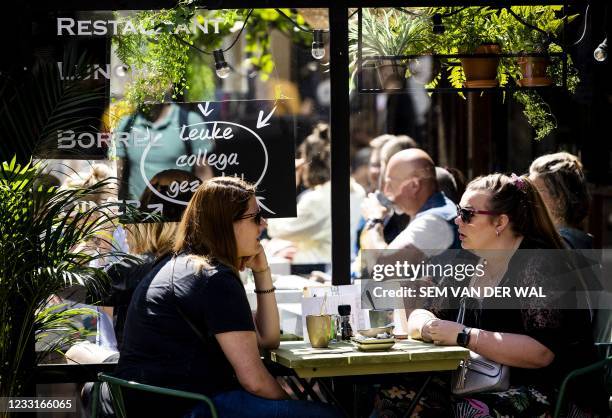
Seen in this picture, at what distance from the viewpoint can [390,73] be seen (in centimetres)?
468

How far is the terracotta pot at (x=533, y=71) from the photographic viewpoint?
466cm

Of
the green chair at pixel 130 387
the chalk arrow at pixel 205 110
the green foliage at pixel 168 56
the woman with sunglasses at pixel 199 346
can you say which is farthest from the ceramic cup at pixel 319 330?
the green foliage at pixel 168 56

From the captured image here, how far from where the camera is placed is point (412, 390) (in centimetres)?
413

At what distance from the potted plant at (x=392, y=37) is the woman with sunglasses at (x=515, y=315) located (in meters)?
0.74

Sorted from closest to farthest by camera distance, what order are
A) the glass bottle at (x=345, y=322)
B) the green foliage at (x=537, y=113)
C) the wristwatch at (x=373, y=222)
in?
the glass bottle at (x=345, y=322) → the green foliage at (x=537, y=113) → the wristwatch at (x=373, y=222)

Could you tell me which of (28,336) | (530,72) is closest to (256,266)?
(28,336)

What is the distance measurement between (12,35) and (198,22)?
0.86 metres

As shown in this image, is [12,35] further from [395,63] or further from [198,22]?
[395,63]

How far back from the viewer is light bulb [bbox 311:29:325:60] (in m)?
4.68

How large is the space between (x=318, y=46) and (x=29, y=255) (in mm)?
1707

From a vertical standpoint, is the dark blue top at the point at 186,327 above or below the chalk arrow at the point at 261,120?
below

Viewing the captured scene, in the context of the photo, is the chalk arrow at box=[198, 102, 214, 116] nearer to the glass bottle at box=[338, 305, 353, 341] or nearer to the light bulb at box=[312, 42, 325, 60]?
the light bulb at box=[312, 42, 325, 60]

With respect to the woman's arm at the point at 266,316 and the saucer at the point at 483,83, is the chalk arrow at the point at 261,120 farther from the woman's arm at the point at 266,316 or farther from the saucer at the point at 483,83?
the saucer at the point at 483,83

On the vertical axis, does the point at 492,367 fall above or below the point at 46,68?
below
